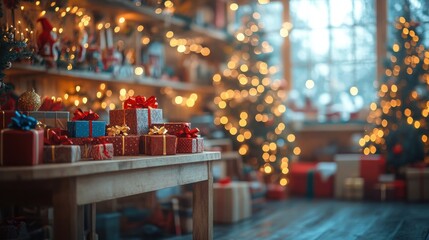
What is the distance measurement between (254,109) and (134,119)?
439 centimetres

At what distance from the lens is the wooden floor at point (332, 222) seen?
14.5ft

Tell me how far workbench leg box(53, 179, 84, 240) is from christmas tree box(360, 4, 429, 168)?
5337mm

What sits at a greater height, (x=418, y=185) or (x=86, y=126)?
(x=86, y=126)

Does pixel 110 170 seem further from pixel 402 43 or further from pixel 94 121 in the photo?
pixel 402 43

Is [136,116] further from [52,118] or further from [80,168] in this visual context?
[80,168]

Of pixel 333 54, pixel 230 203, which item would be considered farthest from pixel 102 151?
pixel 333 54

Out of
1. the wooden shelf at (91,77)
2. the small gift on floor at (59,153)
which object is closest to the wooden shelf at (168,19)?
the wooden shelf at (91,77)

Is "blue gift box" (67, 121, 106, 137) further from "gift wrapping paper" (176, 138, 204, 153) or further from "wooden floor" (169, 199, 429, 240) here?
"wooden floor" (169, 199, 429, 240)

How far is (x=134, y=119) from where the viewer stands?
2979 millimetres

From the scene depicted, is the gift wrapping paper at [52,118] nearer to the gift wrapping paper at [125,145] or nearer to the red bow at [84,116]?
the red bow at [84,116]

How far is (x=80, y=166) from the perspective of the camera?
222 centimetres

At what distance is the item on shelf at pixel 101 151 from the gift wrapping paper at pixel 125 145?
0.65ft

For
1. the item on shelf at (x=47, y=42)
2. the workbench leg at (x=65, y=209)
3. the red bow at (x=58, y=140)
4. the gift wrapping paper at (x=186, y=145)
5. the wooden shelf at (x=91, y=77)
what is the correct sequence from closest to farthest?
the workbench leg at (x=65, y=209)
the red bow at (x=58, y=140)
the gift wrapping paper at (x=186, y=145)
the item on shelf at (x=47, y=42)
the wooden shelf at (x=91, y=77)

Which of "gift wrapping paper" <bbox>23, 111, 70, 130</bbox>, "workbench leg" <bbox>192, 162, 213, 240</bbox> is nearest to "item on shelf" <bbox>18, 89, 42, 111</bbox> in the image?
"gift wrapping paper" <bbox>23, 111, 70, 130</bbox>
